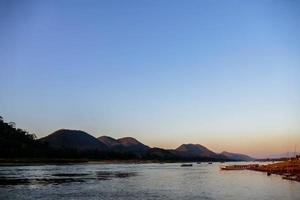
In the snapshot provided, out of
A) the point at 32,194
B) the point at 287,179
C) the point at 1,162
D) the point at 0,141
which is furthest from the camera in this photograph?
the point at 0,141

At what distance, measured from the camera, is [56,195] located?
5381cm

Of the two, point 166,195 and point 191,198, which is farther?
point 166,195

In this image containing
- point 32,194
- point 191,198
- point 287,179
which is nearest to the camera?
point 191,198

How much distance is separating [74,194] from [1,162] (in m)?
124

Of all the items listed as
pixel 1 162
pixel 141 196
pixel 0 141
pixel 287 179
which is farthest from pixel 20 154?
pixel 141 196

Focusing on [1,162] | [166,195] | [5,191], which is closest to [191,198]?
[166,195]

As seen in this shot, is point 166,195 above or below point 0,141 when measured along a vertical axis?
below

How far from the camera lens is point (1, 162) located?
553ft

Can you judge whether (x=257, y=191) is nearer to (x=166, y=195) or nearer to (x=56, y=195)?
(x=166, y=195)

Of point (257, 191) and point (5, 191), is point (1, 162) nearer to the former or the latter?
point (5, 191)

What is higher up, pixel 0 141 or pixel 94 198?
pixel 0 141

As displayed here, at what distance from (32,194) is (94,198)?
907 cm

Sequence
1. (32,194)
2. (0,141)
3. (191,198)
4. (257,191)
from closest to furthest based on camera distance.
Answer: (191,198) → (32,194) → (257,191) → (0,141)

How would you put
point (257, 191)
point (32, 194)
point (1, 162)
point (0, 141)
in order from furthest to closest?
point (0, 141)
point (1, 162)
point (257, 191)
point (32, 194)
